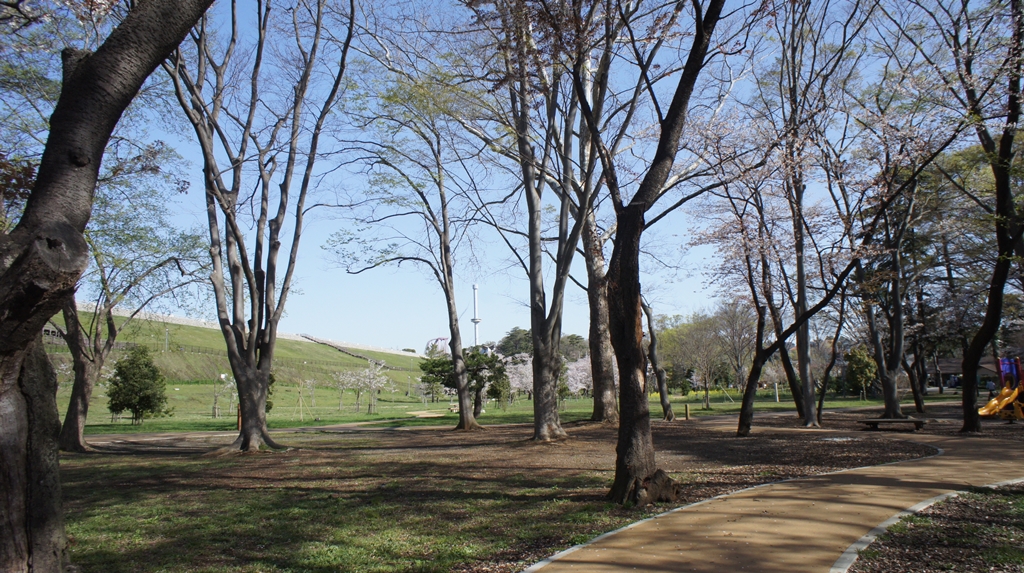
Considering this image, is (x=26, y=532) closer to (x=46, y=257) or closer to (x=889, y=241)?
(x=46, y=257)

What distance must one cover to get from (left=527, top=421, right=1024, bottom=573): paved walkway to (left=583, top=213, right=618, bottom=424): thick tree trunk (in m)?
9.89

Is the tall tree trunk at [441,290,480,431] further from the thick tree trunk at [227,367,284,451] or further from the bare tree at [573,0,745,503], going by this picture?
the bare tree at [573,0,745,503]

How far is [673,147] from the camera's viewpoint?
682 cm

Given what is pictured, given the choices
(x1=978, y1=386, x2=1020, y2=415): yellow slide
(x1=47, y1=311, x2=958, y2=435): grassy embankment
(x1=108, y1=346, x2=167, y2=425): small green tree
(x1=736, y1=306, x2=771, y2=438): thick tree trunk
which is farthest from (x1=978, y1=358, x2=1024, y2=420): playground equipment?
(x1=108, y1=346, x2=167, y2=425): small green tree

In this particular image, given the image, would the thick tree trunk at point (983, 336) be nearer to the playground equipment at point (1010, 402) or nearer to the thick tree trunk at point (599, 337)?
the playground equipment at point (1010, 402)

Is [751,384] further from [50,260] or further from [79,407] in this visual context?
[79,407]

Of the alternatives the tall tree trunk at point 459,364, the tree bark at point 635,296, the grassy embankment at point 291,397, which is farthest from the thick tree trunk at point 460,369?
the tree bark at point 635,296

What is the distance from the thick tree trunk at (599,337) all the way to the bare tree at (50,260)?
13701 millimetres

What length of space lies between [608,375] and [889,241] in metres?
9.14

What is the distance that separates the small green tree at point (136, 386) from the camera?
1005 inches

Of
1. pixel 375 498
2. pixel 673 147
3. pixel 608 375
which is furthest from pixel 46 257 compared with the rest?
pixel 608 375

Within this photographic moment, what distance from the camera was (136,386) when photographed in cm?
2552

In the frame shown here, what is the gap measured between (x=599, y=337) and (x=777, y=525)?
485 inches

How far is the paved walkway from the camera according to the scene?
4203 millimetres
